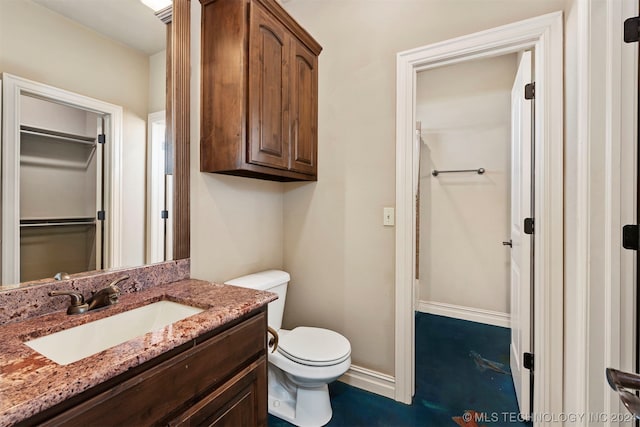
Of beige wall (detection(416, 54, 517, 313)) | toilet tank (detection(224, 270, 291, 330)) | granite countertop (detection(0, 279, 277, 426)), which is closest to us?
granite countertop (detection(0, 279, 277, 426))

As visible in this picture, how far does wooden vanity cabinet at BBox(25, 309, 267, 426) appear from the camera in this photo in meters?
0.64

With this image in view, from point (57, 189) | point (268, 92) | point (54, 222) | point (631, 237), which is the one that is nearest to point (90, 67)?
point (57, 189)

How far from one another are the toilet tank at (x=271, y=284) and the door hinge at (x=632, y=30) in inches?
70.3

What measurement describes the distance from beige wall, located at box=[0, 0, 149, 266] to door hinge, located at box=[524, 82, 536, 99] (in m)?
1.90

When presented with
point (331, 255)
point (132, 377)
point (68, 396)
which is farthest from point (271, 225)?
point (68, 396)

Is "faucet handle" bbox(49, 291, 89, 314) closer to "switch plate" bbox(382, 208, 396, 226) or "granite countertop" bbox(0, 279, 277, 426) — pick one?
"granite countertop" bbox(0, 279, 277, 426)

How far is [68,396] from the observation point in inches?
22.0

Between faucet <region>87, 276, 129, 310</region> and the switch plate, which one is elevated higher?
the switch plate

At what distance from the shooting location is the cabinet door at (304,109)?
1.71m

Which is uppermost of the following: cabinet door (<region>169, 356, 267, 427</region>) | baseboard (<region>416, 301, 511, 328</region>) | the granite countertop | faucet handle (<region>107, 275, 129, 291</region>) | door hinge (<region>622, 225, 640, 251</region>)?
door hinge (<region>622, 225, 640, 251</region>)

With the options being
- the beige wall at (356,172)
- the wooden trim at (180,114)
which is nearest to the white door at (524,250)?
the beige wall at (356,172)

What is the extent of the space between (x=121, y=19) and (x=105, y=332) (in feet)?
3.97

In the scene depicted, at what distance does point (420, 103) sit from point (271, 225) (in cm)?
214

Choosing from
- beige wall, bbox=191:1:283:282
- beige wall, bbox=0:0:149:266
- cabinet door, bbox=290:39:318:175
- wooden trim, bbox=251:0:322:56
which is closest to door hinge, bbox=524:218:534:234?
cabinet door, bbox=290:39:318:175
